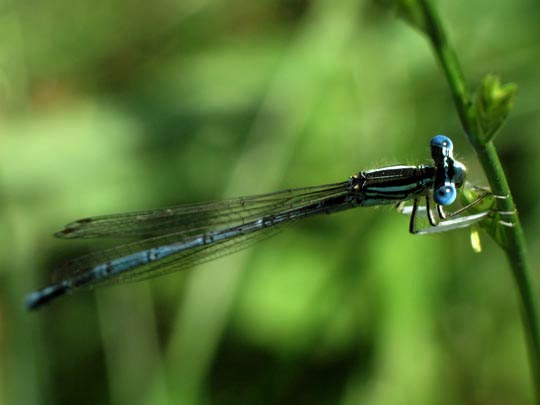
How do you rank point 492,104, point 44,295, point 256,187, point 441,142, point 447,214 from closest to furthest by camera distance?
point 492,104 → point 447,214 → point 441,142 → point 44,295 → point 256,187

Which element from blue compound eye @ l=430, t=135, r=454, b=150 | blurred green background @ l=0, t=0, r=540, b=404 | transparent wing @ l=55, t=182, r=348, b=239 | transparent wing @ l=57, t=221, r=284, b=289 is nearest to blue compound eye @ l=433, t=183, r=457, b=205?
blue compound eye @ l=430, t=135, r=454, b=150

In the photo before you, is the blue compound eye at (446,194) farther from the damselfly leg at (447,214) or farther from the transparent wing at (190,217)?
the transparent wing at (190,217)

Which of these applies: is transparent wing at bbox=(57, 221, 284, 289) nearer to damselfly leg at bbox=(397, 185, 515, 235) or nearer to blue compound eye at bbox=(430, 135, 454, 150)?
damselfly leg at bbox=(397, 185, 515, 235)

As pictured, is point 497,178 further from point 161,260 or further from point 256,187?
point 256,187

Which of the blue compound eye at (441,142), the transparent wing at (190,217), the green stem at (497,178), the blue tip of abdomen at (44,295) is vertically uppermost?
the transparent wing at (190,217)

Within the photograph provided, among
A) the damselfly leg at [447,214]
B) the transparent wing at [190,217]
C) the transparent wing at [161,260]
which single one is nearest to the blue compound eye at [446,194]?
the damselfly leg at [447,214]

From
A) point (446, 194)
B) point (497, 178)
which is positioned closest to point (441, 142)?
point (446, 194)

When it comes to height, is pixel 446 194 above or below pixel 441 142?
below
